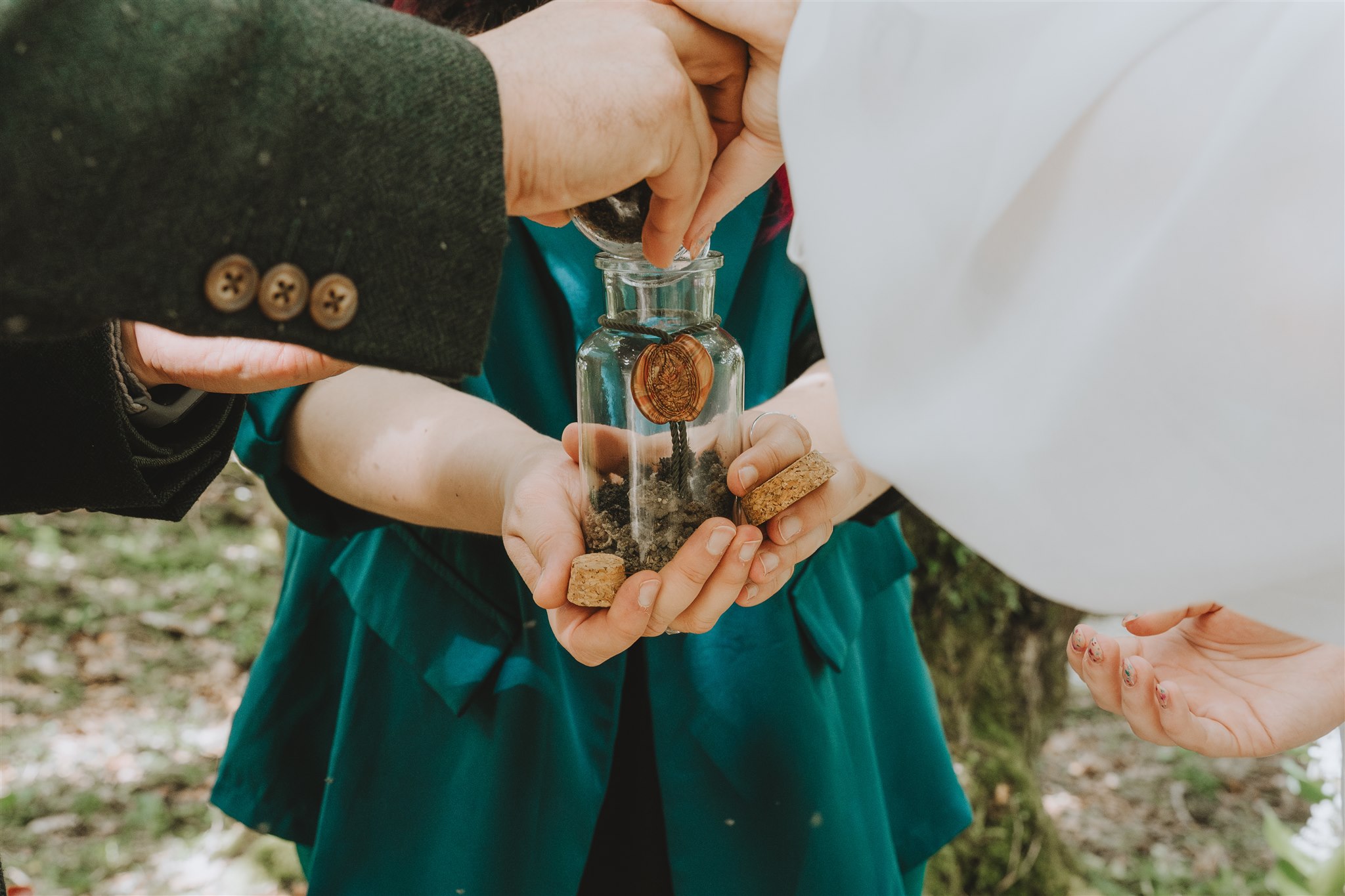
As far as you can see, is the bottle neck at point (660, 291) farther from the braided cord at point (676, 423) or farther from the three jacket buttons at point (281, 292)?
the three jacket buttons at point (281, 292)

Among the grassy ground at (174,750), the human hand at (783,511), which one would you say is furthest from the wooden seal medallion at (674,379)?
the grassy ground at (174,750)

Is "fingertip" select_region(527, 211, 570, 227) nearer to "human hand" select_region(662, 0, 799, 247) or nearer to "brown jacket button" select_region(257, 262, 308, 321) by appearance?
"human hand" select_region(662, 0, 799, 247)

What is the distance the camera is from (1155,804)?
4.28 m

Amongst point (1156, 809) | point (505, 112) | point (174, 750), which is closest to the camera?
point (505, 112)

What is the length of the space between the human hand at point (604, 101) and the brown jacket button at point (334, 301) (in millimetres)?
196

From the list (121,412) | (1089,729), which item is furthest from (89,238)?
(1089,729)

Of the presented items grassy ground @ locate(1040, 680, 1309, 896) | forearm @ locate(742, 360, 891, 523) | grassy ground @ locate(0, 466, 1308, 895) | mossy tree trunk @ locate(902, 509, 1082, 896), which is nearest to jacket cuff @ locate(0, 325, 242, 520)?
forearm @ locate(742, 360, 891, 523)

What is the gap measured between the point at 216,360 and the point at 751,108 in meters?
0.77

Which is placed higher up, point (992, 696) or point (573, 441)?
point (573, 441)

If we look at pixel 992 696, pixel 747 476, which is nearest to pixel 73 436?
pixel 747 476

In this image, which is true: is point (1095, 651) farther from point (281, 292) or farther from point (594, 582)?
point (281, 292)

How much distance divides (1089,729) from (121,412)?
482 centimetres

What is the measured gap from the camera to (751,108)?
41.4 inches

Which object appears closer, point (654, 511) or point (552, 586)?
point (552, 586)
